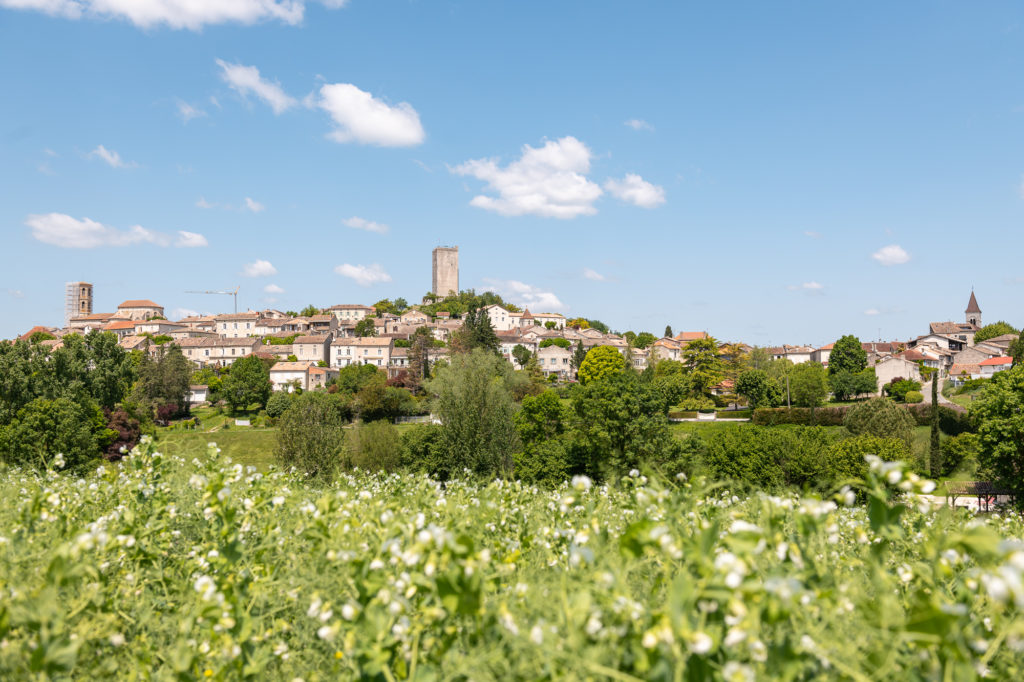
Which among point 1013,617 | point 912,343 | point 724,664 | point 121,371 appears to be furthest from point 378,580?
point 912,343

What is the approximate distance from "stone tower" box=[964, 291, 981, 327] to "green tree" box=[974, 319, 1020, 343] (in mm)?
6434

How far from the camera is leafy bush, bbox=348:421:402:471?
2958 cm

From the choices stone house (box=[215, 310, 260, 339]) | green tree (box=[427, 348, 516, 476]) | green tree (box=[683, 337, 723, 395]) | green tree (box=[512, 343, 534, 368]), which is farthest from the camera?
stone house (box=[215, 310, 260, 339])

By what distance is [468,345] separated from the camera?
71562mm

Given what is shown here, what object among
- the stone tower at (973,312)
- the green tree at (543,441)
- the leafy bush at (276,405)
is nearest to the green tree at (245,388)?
the leafy bush at (276,405)

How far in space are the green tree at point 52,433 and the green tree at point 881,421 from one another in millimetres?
44893

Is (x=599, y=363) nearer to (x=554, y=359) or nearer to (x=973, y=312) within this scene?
(x=554, y=359)

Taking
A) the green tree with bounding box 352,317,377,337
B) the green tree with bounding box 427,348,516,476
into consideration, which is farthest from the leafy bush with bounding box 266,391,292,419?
the green tree with bounding box 352,317,377,337

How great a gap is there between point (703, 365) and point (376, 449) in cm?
4900

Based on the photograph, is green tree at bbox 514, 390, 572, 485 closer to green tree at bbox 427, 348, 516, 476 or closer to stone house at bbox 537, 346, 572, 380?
green tree at bbox 427, 348, 516, 476

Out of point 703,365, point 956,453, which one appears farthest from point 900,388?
point 956,453

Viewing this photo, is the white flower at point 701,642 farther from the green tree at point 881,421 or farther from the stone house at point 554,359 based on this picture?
the stone house at point 554,359

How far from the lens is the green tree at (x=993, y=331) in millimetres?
103875

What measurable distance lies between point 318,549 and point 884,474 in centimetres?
289
